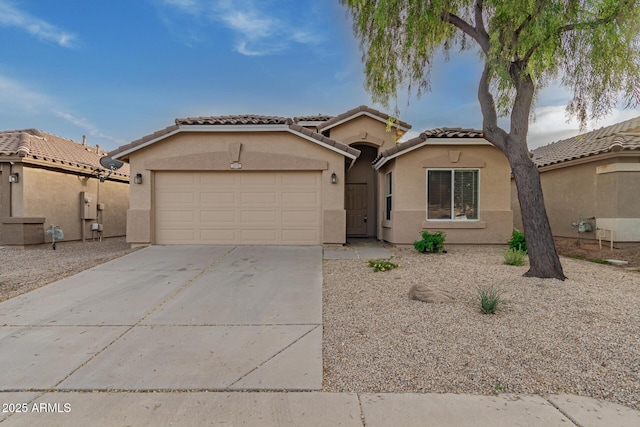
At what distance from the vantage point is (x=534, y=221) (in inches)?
280

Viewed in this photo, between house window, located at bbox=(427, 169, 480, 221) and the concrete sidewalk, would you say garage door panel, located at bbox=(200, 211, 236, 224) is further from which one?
the concrete sidewalk

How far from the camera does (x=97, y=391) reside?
3.17 meters

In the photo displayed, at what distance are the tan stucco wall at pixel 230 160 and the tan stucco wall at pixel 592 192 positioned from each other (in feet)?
28.6

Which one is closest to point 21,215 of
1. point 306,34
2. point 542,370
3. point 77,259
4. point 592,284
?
point 77,259

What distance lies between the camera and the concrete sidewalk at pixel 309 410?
2.70 metres

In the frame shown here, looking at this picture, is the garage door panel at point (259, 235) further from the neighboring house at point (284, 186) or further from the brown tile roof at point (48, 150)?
the brown tile roof at point (48, 150)

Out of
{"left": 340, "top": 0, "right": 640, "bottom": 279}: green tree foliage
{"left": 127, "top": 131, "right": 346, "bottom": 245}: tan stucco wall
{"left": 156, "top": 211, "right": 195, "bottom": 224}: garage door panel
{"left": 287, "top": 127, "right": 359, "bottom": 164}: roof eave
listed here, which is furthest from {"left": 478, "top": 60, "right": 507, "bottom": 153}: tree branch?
{"left": 156, "top": 211, "right": 195, "bottom": 224}: garage door panel

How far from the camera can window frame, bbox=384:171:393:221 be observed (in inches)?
481

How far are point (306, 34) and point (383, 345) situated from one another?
1144cm

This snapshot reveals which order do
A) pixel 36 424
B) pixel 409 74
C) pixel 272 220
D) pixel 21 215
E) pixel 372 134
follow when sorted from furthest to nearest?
pixel 372 134 → pixel 21 215 → pixel 272 220 → pixel 409 74 → pixel 36 424

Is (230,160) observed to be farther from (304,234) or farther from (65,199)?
(65,199)

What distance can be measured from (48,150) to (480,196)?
16.7 m

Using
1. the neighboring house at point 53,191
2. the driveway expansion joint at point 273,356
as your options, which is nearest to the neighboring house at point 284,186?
the neighboring house at point 53,191

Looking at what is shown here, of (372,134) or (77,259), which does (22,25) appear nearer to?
(77,259)
